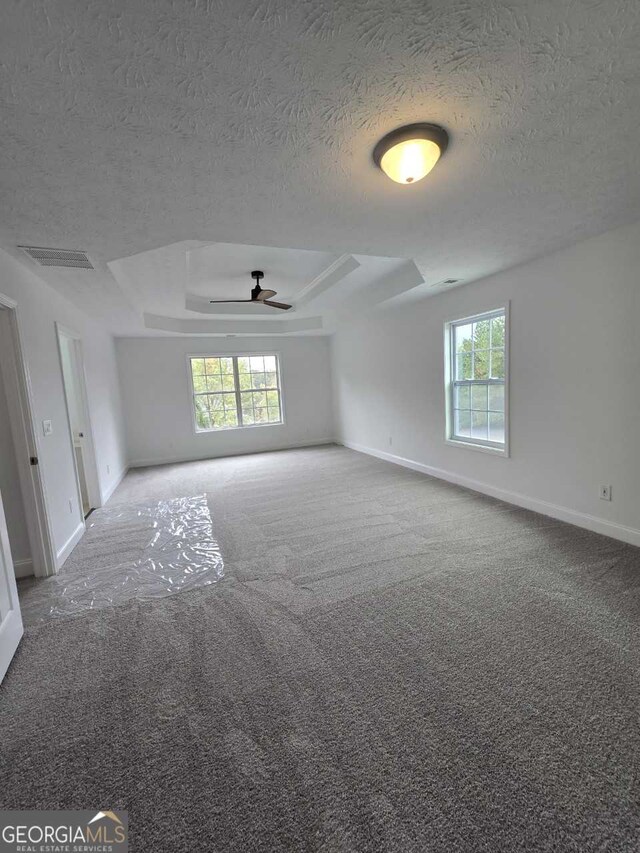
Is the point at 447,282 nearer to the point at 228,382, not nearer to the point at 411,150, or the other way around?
the point at 411,150

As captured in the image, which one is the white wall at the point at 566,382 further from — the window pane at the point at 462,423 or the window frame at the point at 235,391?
the window frame at the point at 235,391

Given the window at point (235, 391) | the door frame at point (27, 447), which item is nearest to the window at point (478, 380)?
the window at point (235, 391)

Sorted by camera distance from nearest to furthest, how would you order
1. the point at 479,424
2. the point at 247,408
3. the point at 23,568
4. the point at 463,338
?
1. the point at 23,568
2. the point at 479,424
3. the point at 463,338
4. the point at 247,408

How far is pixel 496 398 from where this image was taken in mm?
3891

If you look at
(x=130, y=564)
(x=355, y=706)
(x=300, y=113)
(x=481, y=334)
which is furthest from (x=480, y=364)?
(x=130, y=564)

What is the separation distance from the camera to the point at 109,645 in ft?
6.39

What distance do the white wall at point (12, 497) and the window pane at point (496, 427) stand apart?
4.41 metres

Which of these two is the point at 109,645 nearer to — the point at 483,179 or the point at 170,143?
the point at 170,143

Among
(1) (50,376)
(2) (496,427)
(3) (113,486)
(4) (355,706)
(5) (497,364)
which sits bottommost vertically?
(4) (355,706)

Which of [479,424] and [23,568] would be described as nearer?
[23,568]

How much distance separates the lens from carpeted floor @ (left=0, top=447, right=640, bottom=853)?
1114mm

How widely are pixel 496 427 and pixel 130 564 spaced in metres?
3.81

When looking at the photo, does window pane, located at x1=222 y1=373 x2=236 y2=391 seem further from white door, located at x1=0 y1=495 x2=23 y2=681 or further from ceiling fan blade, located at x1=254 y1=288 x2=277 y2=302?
white door, located at x1=0 y1=495 x2=23 y2=681

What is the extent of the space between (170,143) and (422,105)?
1.06 metres
